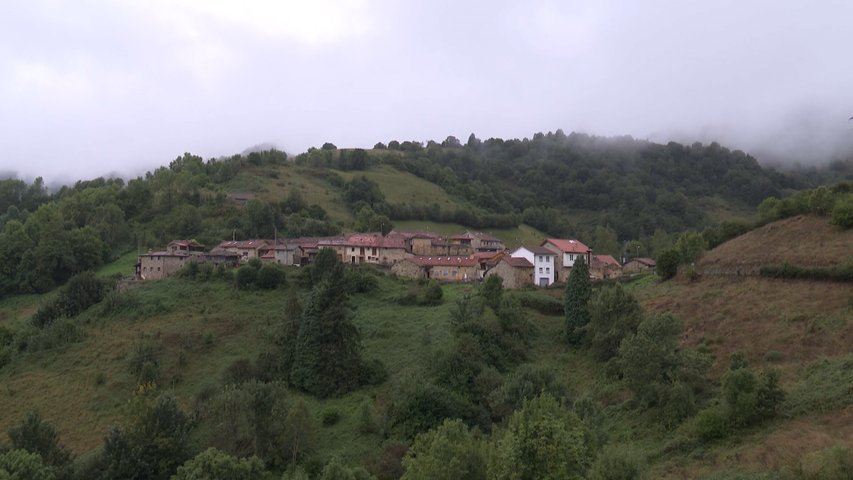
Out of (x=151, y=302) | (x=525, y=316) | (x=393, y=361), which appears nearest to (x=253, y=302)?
(x=151, y=302)

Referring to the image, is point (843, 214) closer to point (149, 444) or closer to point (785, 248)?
point (785, 248)

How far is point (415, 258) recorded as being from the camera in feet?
220

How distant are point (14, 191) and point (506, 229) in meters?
82.5

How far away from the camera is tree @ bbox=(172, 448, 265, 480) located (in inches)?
1107

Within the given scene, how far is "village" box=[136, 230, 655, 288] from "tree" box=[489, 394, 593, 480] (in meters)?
38.4

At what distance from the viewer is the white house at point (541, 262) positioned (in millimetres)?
60375

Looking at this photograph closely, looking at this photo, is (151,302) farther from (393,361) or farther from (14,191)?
(14,191)

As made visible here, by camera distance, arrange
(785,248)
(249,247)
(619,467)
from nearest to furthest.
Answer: (619,467) < (785,248) < (249,247)

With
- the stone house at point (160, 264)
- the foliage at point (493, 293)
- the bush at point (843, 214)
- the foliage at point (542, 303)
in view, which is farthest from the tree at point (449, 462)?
the stone house at point (160, 264)

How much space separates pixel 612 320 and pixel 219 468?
23.3 meters

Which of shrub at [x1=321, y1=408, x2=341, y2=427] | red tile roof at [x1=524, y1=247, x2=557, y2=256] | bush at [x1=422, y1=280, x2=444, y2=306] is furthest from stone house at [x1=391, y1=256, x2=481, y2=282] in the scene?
shrub at [x1=321, y1=408, x2=341, y2=427]

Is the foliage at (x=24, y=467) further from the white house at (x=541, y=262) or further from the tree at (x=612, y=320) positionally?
the white house at (x=541, y=262)

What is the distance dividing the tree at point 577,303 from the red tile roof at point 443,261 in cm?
2187

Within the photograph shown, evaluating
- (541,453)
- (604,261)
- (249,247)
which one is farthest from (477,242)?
(541,453)
